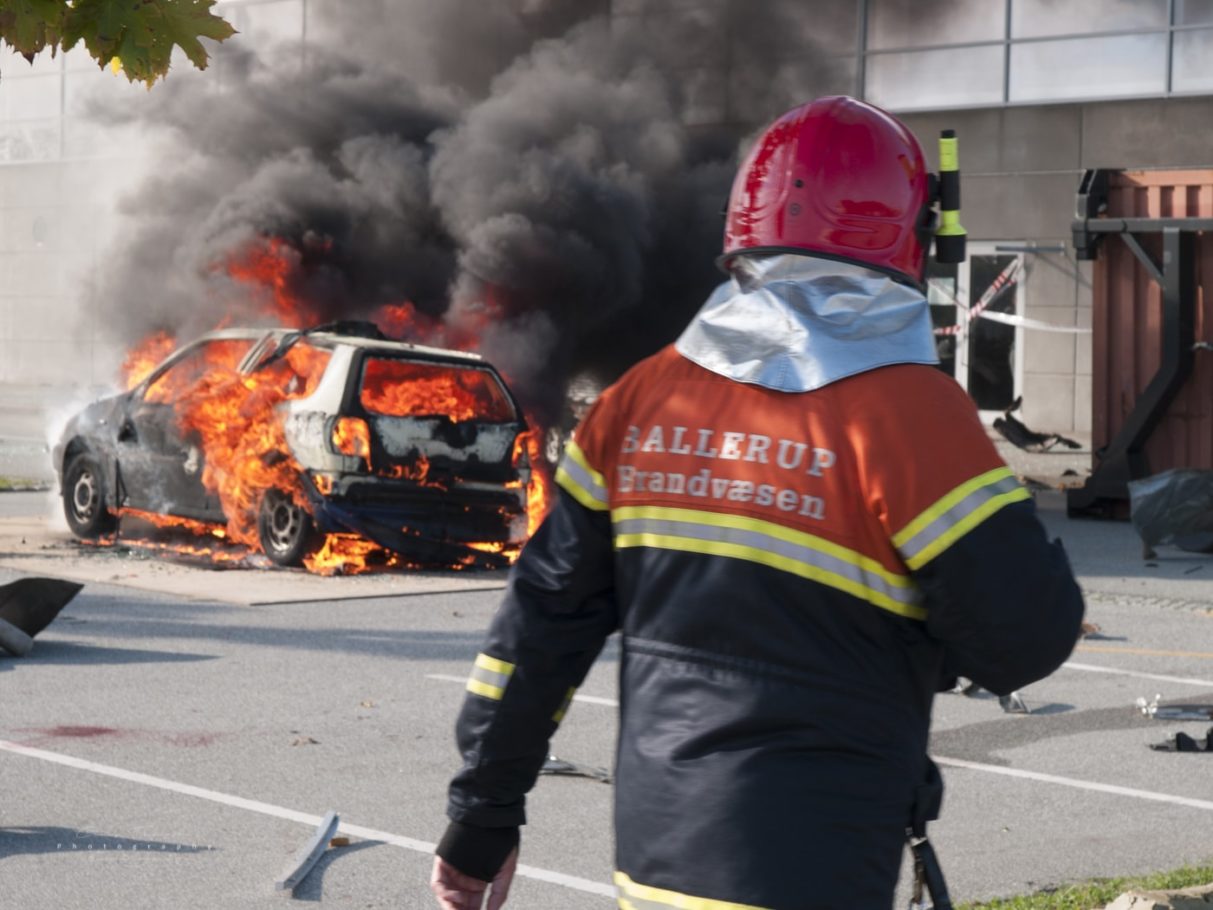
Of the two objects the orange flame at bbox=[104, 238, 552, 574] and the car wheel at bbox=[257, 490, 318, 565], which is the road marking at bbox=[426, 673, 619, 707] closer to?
the orange flame at bbox=[104, 238, 552, 574]

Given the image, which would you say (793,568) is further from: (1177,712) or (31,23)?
(1177,712)

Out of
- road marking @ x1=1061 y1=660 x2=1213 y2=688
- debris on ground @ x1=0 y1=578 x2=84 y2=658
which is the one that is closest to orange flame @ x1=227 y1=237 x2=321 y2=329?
debris on ground @ x1=0 y1=578 x2=84 y2=658

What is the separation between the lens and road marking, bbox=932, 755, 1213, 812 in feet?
21.5

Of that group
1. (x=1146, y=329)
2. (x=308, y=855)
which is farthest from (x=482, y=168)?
(x=308, y=855)

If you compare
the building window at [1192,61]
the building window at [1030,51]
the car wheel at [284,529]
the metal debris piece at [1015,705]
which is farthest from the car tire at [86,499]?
the building window at [1192,61]

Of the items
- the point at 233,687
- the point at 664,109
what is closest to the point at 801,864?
the point at 233,687

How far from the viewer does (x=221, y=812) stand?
6043 mm

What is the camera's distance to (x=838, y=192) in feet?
8.22

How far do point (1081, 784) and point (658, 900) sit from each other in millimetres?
4713

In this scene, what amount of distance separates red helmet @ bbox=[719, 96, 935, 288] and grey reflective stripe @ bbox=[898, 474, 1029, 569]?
1.20 feet

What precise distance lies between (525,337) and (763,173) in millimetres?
15399

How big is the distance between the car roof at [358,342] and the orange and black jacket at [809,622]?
965 cm

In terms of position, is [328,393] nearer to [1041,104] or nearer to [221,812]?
[221,812]

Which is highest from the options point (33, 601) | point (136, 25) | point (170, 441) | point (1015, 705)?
point (136, 25)
